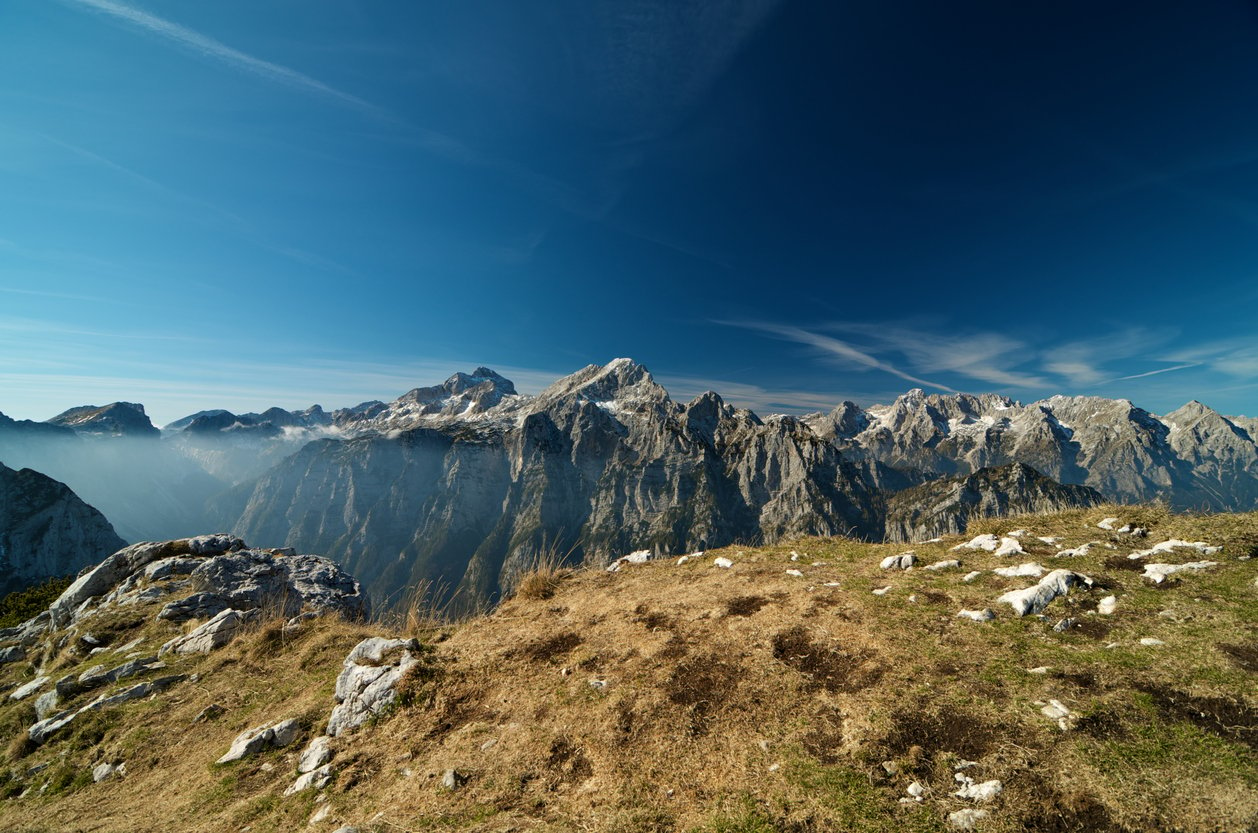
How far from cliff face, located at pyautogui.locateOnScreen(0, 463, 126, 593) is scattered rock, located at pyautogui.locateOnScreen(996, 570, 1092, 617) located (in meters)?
250

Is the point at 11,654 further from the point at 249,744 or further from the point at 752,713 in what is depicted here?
the point at 752,713

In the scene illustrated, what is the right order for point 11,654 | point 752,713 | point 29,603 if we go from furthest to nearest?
1. point 29,603
2. point 11,654
3. point 752,713

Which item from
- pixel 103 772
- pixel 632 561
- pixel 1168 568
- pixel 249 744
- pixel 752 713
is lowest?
pixel 103 772

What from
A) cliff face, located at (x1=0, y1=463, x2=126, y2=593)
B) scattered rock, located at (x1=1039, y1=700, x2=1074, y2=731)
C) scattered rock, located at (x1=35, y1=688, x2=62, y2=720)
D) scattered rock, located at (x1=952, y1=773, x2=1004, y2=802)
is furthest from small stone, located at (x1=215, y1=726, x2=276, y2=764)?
cliff face, located at (x1=0, y1=463, x2=126, y2=593)

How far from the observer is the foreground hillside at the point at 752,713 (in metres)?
5.25

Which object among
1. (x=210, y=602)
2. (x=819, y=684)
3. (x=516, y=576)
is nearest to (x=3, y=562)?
(x=210, y=602)

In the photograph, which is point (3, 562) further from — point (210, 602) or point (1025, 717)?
point (1025, 717)

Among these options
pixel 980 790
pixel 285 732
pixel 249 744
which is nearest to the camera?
pixel 980 790

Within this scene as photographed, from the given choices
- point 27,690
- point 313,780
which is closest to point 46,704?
point 27,690

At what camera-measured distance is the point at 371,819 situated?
6188 millimetres

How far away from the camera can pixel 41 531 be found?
16188 cm

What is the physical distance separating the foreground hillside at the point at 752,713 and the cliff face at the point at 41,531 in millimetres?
236169

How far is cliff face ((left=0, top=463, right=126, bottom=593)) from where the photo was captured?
156 meters

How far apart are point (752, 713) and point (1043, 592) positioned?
6484mm
